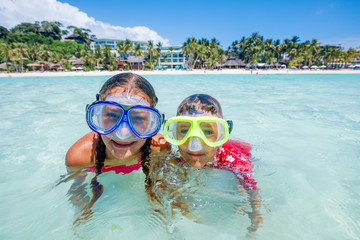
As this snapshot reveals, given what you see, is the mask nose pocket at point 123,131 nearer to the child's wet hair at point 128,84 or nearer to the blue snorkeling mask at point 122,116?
the blue snorkeling mask at point 122,116

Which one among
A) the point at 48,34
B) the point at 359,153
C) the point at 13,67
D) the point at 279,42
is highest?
the point at 48,34

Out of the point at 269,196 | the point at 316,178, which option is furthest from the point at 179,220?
the point at 316,178

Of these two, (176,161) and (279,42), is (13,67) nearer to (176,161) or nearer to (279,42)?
(176,161)

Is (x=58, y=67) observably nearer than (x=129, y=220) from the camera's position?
No

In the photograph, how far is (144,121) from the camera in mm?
1943

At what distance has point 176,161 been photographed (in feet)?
8.07

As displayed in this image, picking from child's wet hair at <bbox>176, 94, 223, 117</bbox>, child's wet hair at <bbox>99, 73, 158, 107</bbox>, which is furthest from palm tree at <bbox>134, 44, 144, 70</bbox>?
child's wet hair at <bbox>176, 94, 223, 117</bbox>

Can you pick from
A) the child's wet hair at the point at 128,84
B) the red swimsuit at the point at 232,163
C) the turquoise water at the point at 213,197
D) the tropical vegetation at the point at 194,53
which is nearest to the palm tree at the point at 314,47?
the tropical vegetation at the point at 194,53

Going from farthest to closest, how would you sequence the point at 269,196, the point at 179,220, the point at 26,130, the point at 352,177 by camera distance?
1. the point at 26,130
2. the point at 352,177
3. the point at 269,196
4. the point at 179,220

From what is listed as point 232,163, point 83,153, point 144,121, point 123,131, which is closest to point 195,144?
point 144,121

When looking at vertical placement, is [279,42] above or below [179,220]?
above

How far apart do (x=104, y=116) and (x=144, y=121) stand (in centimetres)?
39

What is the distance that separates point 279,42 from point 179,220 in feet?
241

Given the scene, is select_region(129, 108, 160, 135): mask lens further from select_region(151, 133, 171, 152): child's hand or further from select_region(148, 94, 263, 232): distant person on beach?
select_region(151, 133, 171, 152): child's hand
